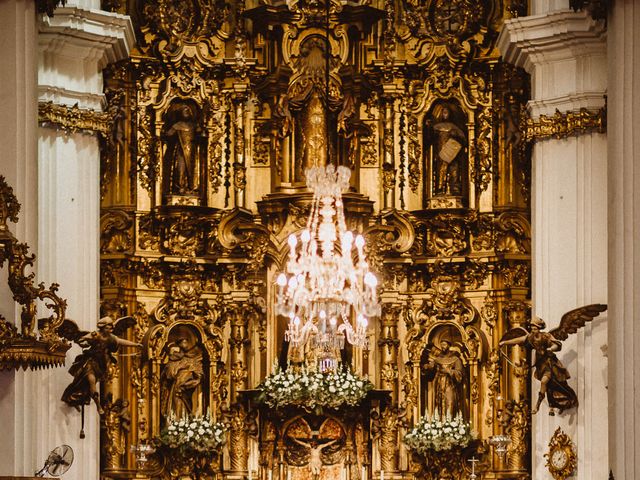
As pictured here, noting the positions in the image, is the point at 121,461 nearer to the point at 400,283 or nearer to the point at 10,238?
the point at 400,283

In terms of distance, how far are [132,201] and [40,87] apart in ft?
13.5

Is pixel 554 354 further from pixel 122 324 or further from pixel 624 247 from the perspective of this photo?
pixel 122 324

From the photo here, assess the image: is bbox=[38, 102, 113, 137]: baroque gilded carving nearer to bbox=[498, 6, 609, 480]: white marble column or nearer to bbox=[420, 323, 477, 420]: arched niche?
bbox=[498, 6, 609, 480]: white marble column

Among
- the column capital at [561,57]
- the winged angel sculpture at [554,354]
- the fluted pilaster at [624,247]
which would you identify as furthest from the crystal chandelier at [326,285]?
the fluted pilaster at [624,247]

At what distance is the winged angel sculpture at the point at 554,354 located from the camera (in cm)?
2444

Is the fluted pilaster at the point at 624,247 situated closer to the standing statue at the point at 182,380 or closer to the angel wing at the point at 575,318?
the angel wing at the point at 575,318

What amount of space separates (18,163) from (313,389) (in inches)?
353

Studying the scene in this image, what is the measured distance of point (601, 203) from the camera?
82.6ft

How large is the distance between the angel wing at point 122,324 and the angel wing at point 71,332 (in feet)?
3.92

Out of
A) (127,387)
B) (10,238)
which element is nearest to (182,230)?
(127,387)

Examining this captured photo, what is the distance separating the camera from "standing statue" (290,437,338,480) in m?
28.5

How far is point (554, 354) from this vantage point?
24.7 meters

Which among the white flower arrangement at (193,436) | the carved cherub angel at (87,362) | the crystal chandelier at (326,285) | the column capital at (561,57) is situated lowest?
the white flower arrangement at (193,436)

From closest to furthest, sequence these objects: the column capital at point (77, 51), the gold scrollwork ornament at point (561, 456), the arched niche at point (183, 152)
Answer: the gold scrollwork ornament at point (561, 456) < the column capital at point (77, 51) < the arched niche at point (183, 152)
